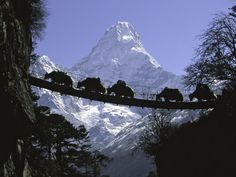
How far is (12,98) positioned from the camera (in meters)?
18.5

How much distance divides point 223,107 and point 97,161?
76.6 feet

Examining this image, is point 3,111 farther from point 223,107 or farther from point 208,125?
point 208,125

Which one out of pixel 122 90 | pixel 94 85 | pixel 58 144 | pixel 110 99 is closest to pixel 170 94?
pixel 122 90

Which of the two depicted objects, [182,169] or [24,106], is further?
[182,169]

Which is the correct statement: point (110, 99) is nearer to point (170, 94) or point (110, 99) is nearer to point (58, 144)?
point (170, 94)

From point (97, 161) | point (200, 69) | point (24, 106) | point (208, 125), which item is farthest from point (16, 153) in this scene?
→ point (97, 161)

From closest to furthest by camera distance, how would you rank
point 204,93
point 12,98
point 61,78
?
1. point 12,98
2. point 61,78
3. point 204,93

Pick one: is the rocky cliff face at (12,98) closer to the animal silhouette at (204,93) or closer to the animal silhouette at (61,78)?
the animal silhouette at (61,78)

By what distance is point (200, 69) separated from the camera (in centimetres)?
3672

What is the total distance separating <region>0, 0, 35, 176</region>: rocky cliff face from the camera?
18.2 meters

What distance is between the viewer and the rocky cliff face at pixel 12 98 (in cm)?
1818

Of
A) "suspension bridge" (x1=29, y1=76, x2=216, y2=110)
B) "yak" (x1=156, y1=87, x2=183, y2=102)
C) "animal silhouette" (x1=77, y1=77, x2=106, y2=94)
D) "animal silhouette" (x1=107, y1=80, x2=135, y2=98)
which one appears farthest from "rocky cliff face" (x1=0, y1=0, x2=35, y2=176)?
"yak" (x1=156, y1=87, x2=183, y2=102)

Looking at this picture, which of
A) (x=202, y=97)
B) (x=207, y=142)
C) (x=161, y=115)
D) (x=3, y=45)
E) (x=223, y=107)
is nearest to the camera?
(x=3, y=45)

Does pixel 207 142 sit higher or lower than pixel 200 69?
lower
